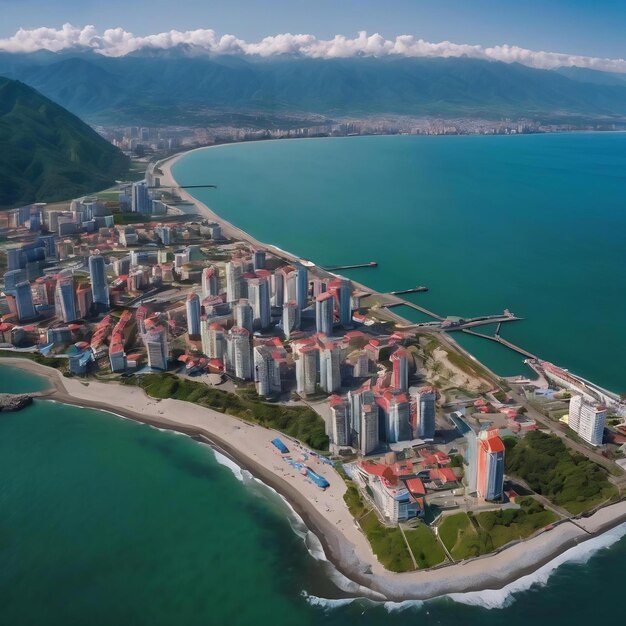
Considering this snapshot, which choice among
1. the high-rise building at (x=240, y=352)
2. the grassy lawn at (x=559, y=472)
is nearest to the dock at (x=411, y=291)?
the high-rise building at (x=240, y=352)

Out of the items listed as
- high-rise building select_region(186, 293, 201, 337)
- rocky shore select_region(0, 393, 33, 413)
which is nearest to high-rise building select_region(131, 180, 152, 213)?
high-rise building select_region(186, 293, 201, 337)

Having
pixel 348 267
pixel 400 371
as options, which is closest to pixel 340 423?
pixel 400 371

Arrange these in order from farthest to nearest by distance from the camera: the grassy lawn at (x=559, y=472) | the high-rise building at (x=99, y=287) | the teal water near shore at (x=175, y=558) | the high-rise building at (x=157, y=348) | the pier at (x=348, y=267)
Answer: the pier at (x=348, y=267) < the high-rise building at (x=99, y=287) < the high-rise building at (x=157, y=348) < the grassy lawn at (x=559, y=472) < the teal water near shore at (x=175, y=558)

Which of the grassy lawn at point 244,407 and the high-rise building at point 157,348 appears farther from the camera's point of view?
the high-rise building at point 157,348

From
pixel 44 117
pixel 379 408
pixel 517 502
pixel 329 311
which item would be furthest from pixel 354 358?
pixel 44 117

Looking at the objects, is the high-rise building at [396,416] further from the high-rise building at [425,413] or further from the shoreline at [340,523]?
the shoreline at [340,523]

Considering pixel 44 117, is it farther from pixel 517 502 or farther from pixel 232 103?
pixel 232 103
